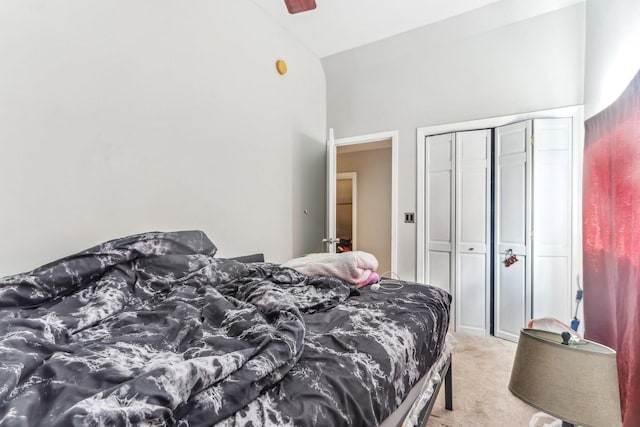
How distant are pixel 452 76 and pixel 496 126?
647mm

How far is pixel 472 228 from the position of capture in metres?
2.86

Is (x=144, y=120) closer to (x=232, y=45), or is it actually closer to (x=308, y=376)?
(x=232, y=45)

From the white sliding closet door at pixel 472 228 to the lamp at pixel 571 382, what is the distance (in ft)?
6.59

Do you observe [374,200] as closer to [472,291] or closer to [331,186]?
[331,186]

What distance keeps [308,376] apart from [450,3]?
2968 mm

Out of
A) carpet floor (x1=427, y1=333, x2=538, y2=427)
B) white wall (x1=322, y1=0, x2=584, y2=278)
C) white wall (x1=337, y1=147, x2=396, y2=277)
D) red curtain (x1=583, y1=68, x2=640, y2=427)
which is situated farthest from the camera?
white wall (x1=337, y1=147, x2=396, y2=277)

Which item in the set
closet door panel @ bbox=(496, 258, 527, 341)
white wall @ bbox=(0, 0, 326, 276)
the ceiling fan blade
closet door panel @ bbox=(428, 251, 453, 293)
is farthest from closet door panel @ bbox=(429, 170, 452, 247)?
the ceiling fan blade

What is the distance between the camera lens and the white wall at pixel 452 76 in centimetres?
248

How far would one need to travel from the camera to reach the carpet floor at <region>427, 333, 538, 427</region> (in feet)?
5.35

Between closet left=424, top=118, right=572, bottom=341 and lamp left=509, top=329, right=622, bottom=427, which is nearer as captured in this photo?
lamp left=509, top=329, right=622, bottom=427

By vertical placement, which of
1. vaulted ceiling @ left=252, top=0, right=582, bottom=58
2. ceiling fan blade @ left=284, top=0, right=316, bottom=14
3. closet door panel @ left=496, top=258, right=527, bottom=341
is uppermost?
vaulted ceiling @ left=252, top=0, right=582, bottom=58

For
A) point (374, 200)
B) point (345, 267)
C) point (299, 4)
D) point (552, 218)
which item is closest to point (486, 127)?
point (552, 218)

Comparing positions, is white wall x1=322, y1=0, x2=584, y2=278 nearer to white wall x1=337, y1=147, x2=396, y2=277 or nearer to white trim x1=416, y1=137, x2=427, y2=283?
white trim x1=416, y1=137, x2=427, y2=283

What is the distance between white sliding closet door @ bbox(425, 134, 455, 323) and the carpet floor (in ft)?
1.77
